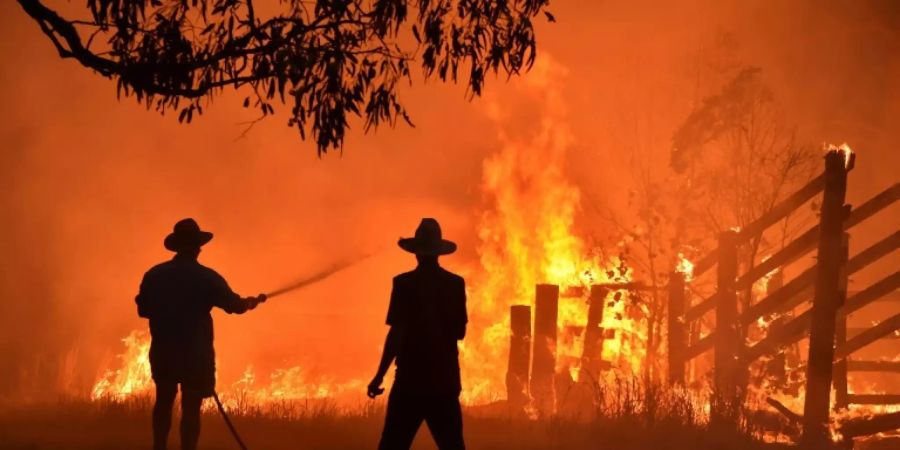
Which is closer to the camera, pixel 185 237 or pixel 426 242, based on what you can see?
pixel 426 242

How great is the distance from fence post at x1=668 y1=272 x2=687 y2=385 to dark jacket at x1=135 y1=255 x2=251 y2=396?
7.06 metres

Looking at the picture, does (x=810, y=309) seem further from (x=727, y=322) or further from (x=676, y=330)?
(x=676, y=330)

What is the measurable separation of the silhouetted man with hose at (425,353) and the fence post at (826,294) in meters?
6.14

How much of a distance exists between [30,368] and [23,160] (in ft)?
28.6

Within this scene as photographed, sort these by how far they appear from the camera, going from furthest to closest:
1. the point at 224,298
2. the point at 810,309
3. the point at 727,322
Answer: the point at 727,322
the point at 810,309
the point at 224,298

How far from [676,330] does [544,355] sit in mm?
1845

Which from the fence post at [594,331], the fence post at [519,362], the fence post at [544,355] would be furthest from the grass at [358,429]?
the fence post at [594,331]

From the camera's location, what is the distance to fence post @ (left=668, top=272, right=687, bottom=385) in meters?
14.1

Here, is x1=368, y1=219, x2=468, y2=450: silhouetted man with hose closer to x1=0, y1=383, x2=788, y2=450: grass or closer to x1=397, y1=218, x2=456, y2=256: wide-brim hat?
x1=397, y1=218, x2=456, y2=256: wide-brim hat

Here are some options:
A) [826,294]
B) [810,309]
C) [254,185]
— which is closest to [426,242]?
[826,294]

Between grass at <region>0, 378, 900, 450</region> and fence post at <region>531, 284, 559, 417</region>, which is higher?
fence post at <region>531, 284, 559, 417</region>

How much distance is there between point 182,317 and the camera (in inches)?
347

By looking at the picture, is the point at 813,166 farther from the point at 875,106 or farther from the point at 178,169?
the point at 178,169

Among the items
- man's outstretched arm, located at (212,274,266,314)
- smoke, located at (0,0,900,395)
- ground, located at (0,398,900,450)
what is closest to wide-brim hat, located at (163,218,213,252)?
man's outstretched arm, located at (212,274,266,314)
